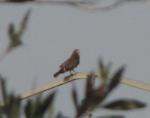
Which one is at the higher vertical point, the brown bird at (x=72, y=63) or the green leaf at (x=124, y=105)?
the green leaf at (x=124, y=105)

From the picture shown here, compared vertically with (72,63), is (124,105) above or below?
above

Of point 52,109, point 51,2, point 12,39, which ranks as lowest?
point 52,109

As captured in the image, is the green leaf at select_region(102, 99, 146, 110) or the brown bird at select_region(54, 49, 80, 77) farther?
the brown bird at select_region(54, 49, 80, 77)

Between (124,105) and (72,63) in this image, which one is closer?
(124,105)

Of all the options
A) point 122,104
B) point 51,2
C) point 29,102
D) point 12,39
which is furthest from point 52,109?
point 51,2

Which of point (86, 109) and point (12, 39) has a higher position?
point (12, 39)

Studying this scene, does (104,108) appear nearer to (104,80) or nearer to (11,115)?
(104,80)

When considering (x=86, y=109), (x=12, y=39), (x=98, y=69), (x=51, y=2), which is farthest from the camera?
(x=51, y=2)

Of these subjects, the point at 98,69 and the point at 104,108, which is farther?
the point at 98,69

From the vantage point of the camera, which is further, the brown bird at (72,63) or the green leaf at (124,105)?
the brown bird at (72,63)

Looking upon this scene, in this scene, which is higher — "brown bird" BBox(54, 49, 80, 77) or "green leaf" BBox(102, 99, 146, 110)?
"green leaf" BBox(102, 99, 146, 110)

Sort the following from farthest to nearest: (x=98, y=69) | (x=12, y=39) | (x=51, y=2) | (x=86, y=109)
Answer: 1. (x=51, y=2)
2. (x=12, y=39)
3. (x=98, y=69)
4. (x=86, y=109)
